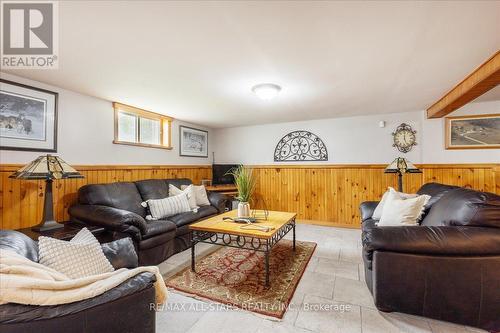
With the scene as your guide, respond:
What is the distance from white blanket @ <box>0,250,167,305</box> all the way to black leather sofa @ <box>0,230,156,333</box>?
0.07 ft

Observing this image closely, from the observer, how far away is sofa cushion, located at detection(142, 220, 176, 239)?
2.49m

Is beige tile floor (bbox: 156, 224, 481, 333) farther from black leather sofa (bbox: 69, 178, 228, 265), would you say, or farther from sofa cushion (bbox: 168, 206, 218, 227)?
sofa cushion (bbox: 168, 206, 218, 227)

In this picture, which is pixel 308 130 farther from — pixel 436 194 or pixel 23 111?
pixel 23 111

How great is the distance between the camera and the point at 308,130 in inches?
184

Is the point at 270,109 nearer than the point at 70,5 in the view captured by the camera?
No

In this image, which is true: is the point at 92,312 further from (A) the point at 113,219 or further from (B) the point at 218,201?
(B) the point at 218,201

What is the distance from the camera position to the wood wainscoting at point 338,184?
3.62 meters

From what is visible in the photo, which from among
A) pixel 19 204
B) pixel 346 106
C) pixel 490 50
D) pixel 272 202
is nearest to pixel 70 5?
pixel 19 204

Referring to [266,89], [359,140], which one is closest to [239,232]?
[266,89]

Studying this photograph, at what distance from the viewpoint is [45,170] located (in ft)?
7.01

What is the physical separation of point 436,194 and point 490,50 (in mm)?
1374

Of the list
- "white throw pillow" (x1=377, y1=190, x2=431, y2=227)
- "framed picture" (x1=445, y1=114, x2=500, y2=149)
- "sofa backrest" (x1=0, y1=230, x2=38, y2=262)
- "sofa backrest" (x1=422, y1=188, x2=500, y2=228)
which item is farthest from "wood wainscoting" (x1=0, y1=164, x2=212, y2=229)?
"framed picture" (x1=445, y1=114, x2=500, y2=149)

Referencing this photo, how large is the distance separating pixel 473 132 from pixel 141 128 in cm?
540

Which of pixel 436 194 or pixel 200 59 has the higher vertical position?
pixel 200 59
